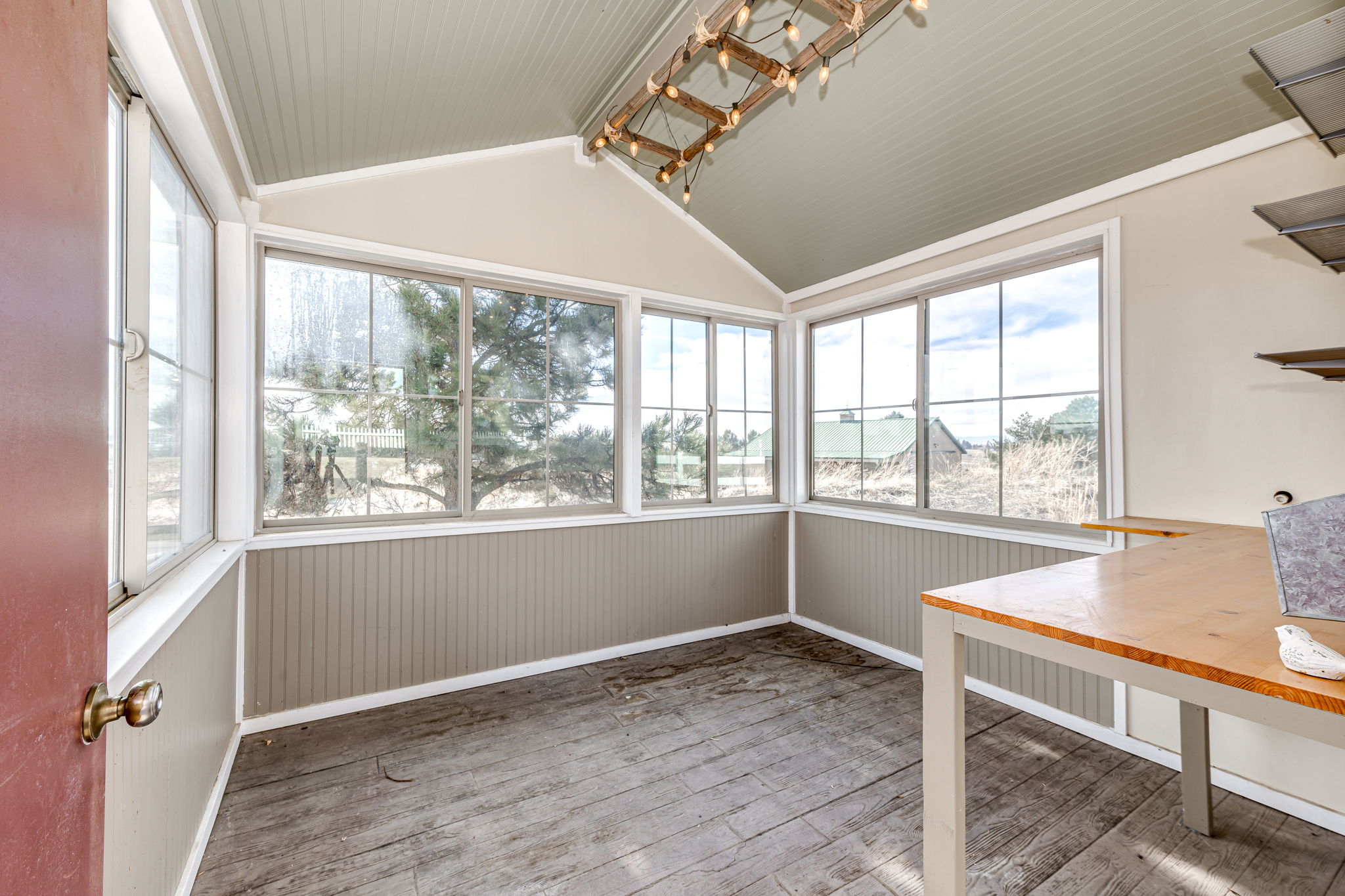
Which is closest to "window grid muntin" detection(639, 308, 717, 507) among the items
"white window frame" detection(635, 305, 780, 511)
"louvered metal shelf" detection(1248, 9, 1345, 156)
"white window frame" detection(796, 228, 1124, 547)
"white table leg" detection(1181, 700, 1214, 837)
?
"white window frame" detection(635, 305, 780, 511)

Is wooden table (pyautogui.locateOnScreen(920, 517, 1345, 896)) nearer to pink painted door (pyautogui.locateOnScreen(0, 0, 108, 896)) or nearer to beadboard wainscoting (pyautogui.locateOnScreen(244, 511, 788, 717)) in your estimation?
pink painted door (pyautogui.locateOnScreen(0, 0, 108, 896))

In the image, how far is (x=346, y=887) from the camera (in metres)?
1.66

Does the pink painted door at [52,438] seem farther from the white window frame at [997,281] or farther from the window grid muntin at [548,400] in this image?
the white window frame at [997,281]

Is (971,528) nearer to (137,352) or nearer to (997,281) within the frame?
(997,281)

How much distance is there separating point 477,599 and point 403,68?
7.79 ft

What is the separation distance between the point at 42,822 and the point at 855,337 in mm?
3884

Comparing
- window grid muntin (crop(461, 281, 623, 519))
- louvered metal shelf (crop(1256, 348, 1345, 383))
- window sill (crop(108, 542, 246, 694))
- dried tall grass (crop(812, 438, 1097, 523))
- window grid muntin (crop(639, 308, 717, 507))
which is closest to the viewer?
window sill (crop(108, 542, 246, 694))

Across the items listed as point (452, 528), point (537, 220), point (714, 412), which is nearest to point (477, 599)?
point (452, 528)

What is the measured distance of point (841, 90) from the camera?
2.54 meters

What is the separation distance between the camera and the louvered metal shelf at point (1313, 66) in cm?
114

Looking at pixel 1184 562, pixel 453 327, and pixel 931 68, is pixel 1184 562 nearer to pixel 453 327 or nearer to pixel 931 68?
pixel 931 68

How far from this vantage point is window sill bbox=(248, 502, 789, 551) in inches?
101

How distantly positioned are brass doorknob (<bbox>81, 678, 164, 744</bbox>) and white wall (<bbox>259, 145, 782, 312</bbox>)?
249 centimetres

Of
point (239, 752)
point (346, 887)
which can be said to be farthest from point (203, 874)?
point (239, 752)
